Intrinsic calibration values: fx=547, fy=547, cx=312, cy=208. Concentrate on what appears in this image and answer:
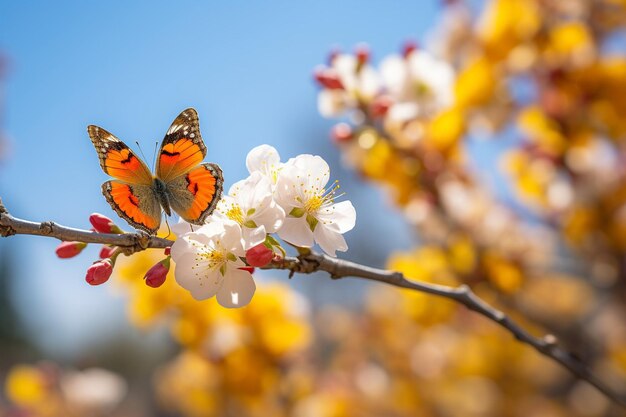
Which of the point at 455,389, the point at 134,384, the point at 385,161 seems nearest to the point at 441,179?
the point at 385,161

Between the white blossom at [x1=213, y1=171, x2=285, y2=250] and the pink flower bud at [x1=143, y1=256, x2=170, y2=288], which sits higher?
the white blossom at [x1=213, y1=171, x2=285, y2=250]

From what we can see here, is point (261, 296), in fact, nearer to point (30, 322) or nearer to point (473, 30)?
point (473, 30)

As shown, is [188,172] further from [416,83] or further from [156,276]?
[416,83]

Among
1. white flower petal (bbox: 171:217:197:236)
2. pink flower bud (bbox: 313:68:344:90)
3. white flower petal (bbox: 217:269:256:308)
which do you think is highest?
pink flower bud (bbox: 313:68:344:90)

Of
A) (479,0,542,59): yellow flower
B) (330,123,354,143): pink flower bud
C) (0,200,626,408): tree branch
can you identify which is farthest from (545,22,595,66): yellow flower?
(0,200,626,408): tree branch

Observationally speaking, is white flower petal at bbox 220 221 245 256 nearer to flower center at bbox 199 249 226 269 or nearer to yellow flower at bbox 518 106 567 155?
flower center at bbox 199 249 226 269

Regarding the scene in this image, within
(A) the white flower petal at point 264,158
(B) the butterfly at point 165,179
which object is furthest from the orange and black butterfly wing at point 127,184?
(A) the white flower petal at point 264,158
